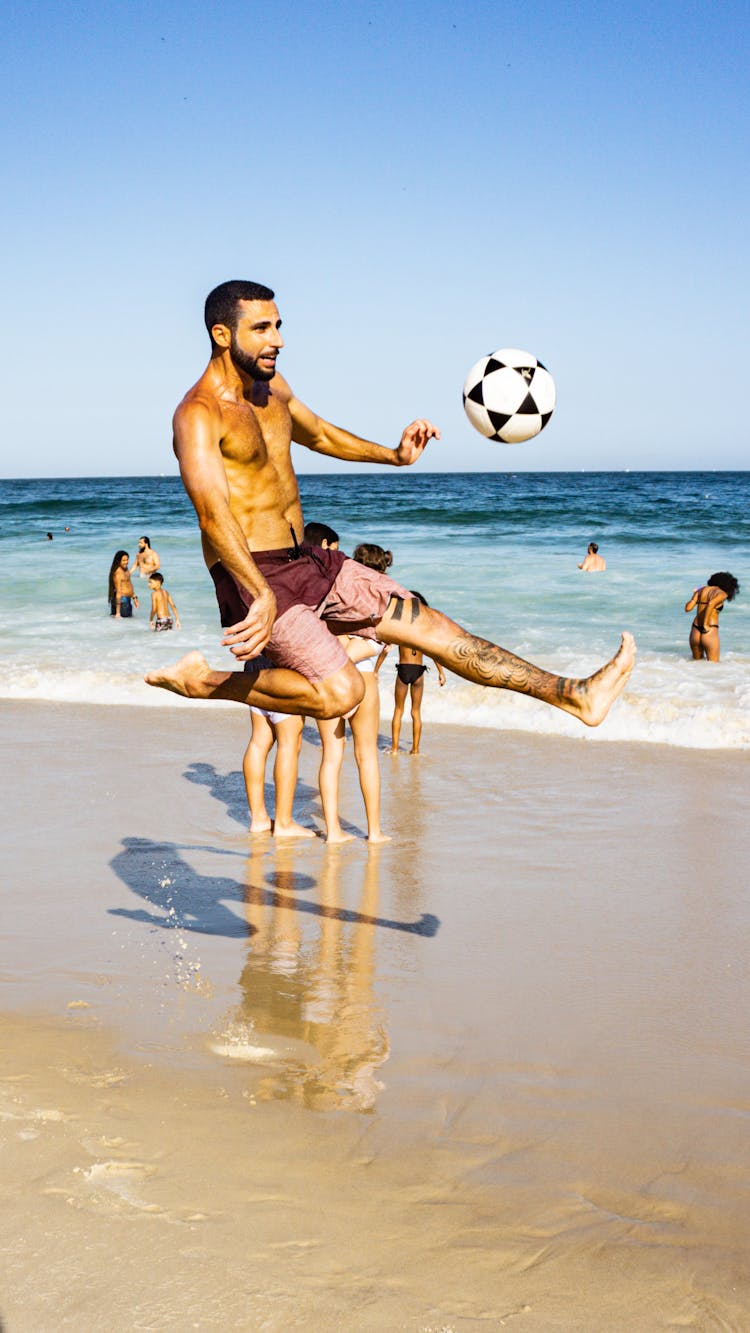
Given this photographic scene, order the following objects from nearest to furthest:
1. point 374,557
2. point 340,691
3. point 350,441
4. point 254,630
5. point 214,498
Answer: point 254,630
point 214,498
point 340,691
point 350,441
point 374,557

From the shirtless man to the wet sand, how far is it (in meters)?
1.27

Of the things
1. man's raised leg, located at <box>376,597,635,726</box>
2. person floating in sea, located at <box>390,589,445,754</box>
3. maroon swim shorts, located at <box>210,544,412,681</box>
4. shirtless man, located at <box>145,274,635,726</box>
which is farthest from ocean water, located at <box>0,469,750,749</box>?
maroon swim shorts, located at <box>210,544,412,681</box>

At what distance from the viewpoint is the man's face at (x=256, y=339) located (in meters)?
4.89

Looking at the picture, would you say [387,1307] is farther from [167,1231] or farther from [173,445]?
[173,445]

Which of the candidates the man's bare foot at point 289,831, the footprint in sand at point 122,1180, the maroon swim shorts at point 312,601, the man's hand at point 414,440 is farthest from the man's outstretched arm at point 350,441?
the footprint in sand at point 122,1180

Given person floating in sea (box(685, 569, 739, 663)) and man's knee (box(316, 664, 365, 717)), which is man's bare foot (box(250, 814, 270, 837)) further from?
person floating in sea (box(685, 569, 739, 663))

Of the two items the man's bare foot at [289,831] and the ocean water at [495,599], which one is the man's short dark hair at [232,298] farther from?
the ocean water at [495,599]

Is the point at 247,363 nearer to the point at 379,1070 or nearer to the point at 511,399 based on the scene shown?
the point at 511,399

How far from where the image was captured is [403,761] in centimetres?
1009

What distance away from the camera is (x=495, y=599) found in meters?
23.6

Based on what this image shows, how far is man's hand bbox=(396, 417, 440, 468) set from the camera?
5.50m

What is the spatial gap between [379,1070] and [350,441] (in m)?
2.85

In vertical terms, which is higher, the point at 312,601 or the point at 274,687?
the point at 312,601

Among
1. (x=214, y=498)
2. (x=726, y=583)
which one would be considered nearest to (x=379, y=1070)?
(x=214, y=498)
